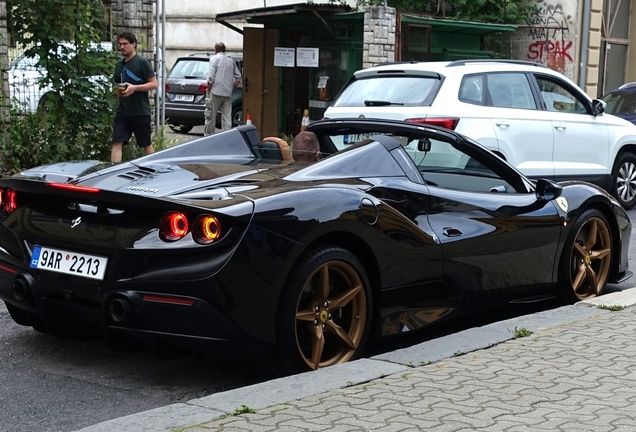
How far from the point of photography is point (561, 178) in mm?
12375

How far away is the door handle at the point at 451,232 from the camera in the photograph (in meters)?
5.98

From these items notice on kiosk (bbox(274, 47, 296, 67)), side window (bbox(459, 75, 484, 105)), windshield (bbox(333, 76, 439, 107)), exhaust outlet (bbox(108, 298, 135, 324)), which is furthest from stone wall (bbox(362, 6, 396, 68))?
exhaust outlet (bbox(108, 298, 135, 324))

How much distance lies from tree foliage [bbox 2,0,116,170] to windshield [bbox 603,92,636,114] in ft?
27.3

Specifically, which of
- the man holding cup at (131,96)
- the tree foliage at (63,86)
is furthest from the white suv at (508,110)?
the tree foliage at (63,86)

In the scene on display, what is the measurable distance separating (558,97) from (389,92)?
2.34m

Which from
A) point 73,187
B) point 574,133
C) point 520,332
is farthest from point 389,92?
point 73,187

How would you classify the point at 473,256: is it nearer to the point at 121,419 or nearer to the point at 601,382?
the point at 601,382

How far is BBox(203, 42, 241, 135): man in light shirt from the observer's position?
66.2 feet

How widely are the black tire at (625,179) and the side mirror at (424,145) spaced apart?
7.49 metres

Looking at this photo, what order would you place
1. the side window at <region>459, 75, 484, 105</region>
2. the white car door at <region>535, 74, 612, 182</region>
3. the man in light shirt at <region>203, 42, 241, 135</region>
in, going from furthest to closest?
1. the man in light shirt at <region>203, 42, 241, 135</region>
2. the white car door at <region>535, 74, 612, 182</region>
3. the side window at <region>459, 75, 484, 105</region>

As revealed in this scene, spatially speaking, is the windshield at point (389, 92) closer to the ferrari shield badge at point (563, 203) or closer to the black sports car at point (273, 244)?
the ferrari shield badge at point (563, 203)

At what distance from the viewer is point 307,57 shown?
20.0 m

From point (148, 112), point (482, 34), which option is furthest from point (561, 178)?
point (482, 34)

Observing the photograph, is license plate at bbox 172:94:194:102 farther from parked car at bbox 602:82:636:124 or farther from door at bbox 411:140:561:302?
door at bbox 411:140:561:302
